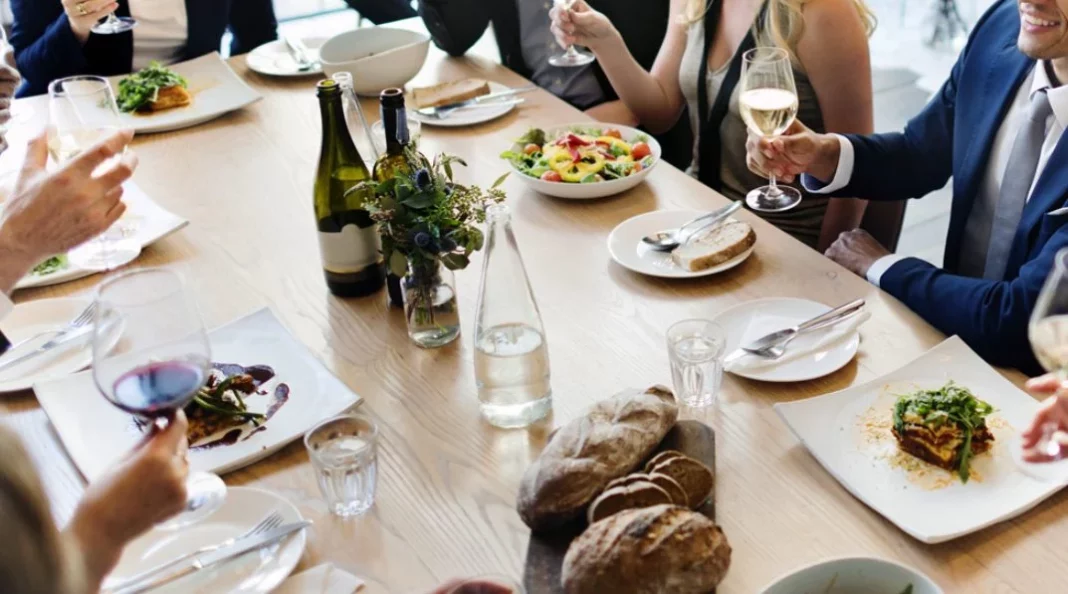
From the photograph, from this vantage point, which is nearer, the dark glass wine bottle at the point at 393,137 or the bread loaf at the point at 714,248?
the dark glass wine bottle at the point at 393,137

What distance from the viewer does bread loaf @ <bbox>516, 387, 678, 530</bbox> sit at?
1087 mm

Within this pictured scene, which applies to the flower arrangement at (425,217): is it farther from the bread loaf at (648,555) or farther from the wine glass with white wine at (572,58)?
the wine glass with white wine at (572,58)

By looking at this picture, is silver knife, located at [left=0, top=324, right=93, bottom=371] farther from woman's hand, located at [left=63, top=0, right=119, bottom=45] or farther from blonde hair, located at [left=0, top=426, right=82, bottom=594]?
woman's hand, located at [left=63, top=0, right=119, bottom=45]

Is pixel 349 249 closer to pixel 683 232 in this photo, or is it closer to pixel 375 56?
pixel 683 232

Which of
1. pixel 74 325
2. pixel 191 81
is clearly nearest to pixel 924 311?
pixel 74 325

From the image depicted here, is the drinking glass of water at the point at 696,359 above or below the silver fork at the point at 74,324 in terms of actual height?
above

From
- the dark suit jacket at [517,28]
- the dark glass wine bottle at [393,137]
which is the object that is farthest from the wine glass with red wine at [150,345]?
the dark suit jacket at [517,28]

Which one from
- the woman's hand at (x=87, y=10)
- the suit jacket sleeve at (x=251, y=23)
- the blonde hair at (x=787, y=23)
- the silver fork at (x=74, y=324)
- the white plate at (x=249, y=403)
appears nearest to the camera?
the white plate at (x=249, y=403)

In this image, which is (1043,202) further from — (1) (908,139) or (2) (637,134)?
(2) (637,134)

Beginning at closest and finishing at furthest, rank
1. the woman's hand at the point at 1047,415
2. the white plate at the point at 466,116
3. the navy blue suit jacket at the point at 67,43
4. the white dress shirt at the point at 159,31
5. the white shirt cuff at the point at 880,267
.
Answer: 1. the woman's hand at the point at 1047,415
2. the white shirt cuff at the point at 880,267
3. the white plate at the point at 466,116
4. the navy blue suit jacket at the point at 67,43
5. the white dress shirt at the point at 159,31

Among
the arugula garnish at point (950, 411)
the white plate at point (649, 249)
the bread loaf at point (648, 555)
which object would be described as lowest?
the white plate at point (649, 249)

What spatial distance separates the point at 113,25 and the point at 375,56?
2.31 ft

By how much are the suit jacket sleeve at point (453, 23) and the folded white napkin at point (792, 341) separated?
4.60ft

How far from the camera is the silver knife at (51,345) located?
1461 millimetres
